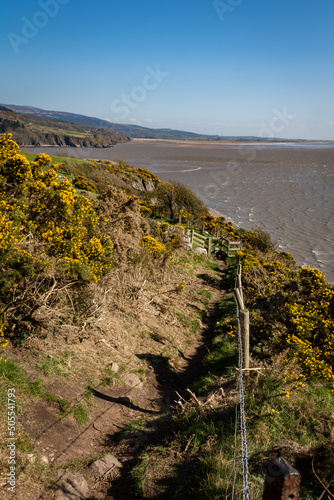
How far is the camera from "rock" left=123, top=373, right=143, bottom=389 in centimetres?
829

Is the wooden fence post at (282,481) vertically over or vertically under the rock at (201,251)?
over

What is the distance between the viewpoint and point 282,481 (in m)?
2.40

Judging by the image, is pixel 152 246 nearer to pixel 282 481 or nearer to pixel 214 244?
pixel 214 244

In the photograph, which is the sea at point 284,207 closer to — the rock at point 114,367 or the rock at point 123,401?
the rock at point 114,367

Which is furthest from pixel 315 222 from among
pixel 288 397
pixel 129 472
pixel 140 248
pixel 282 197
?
pixel 129 472

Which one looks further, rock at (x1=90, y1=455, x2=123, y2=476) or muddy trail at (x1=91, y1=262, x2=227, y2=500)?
rock at (x1=90, y1=455, x2=123, y2=476)

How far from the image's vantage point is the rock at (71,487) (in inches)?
186

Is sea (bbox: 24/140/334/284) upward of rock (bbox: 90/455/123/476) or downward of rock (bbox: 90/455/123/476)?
upward

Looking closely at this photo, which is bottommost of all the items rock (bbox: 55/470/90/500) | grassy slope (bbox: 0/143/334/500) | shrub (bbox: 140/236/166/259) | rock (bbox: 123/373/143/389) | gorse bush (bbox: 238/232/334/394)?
rock (bbox: 123/373/143/389)

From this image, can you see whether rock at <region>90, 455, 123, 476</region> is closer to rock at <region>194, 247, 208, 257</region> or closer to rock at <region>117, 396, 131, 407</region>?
rock at <region>117, 396, 131, 407</region>

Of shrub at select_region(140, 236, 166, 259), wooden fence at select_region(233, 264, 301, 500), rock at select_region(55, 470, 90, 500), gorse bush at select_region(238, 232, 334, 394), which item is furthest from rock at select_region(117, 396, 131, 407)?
shrub at select_region(140, 236, 166, 259)

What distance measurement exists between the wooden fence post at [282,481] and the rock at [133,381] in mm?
6173

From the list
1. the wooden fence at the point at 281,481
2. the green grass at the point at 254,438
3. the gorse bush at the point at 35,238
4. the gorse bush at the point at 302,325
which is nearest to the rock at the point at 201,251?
the gorse bush at the point at 302,325

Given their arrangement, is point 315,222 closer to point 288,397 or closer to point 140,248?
point 140,248
